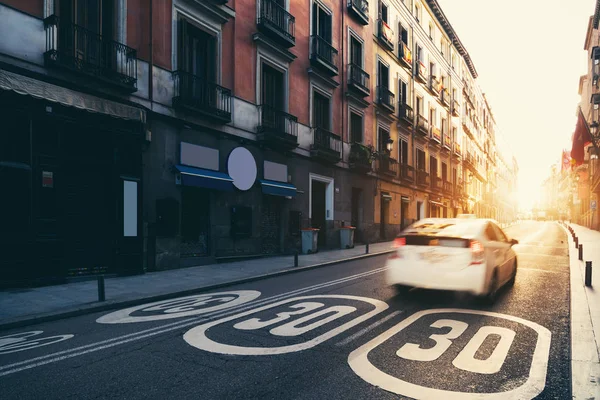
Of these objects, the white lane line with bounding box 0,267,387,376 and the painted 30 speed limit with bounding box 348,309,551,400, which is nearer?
the painted 30 speed limit with bounding box 348,309,551,400

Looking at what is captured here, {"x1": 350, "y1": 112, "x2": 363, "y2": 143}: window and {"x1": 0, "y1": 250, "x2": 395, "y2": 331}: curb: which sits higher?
{"x1": 350, "y1": 112, "x2": 363, "y2": 143}: window

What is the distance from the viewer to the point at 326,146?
18344 mm

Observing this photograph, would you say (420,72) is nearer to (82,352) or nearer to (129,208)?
(129,208)

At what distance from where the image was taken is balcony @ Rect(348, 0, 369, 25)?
20391 millimetres

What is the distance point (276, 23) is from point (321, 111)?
500cm

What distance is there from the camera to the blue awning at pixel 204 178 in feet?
37.6

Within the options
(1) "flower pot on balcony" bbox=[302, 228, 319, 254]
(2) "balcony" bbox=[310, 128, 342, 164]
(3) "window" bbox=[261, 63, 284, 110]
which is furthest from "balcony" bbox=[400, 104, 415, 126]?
(1) "flower pot on balcony" bbox=[302, 228, 319, 254]

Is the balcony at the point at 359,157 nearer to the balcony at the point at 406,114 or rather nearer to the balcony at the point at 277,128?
the balcony at the point at 277,128

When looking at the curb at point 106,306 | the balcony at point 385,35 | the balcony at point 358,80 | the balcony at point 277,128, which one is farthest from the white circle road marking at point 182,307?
the balcony at point 385,35

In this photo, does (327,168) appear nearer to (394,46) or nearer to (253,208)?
(253,208)

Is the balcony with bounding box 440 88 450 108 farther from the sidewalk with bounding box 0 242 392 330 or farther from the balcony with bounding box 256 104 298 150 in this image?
the sidewalk with bounding box 0 242 392 330

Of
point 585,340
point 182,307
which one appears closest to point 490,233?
point 585,340

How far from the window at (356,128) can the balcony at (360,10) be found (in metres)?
5.33

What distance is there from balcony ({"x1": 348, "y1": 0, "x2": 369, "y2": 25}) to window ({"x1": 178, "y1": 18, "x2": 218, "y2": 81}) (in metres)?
10.4
